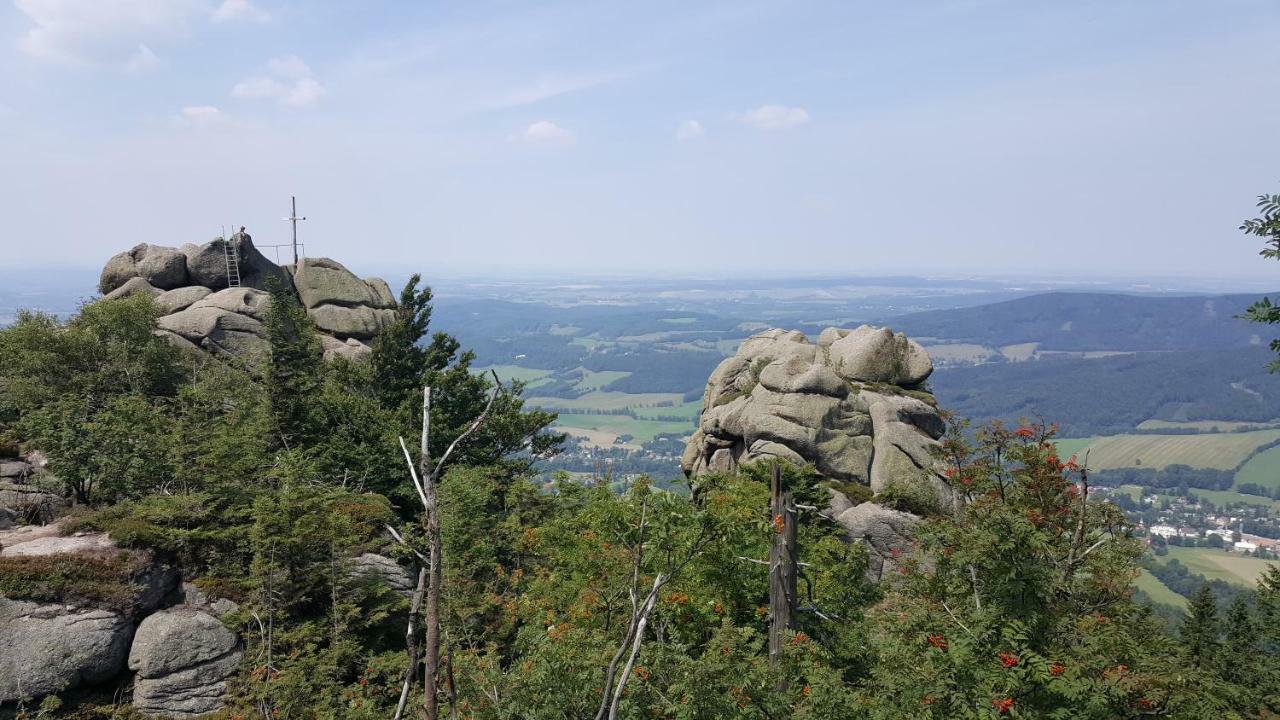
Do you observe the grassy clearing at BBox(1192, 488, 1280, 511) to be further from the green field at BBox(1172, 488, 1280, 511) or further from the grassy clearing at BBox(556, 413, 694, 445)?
the grassy clearing at BBox(556, 413, 694, 445)

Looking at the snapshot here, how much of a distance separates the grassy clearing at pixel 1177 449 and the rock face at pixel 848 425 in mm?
146292

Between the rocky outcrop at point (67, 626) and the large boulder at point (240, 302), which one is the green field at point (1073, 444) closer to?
the large boulder at point (240, 302)

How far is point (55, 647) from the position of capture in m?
11.7

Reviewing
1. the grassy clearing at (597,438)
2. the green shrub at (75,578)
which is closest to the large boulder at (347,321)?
the green shrub at (75,578)

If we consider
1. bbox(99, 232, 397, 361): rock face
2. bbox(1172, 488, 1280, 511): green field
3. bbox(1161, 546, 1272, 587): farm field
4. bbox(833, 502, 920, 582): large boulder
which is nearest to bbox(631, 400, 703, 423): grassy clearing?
bbox(1161, 546, 1272, 587): farm field

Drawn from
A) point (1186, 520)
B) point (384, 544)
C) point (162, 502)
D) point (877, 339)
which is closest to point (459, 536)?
point (384, 544)

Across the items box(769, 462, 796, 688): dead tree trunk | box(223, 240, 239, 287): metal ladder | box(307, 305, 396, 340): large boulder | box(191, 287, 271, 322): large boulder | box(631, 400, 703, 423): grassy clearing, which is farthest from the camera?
box(631, 400, 703, 423): grassy clearing

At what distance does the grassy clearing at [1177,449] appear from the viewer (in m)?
156

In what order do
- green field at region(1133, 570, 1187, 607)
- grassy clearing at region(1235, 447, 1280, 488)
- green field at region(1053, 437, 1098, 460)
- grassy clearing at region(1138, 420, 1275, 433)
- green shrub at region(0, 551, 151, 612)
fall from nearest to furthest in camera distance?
1. green shrub at region(0, 551, 151, 612)
2. green field at region(1133, 570, 1187, 607)
3. grassy clearing at region(1235, 447, 1280, 488)
4. green field at region(1053, 437, 1098, 460)
5. grassy clearing at region(1138, 420, 1275, 433)

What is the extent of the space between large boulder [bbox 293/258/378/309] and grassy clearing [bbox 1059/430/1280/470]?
157 metres

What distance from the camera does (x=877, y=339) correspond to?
29.1 metres

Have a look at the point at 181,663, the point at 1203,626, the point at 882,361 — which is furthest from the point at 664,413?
the point at 181,663

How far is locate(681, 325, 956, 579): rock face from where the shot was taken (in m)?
22.7

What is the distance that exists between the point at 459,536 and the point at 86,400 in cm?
1305
